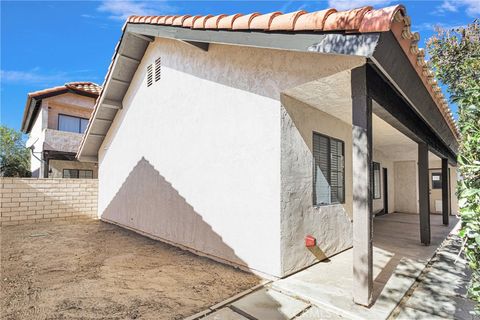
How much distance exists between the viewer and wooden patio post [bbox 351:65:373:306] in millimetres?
3738

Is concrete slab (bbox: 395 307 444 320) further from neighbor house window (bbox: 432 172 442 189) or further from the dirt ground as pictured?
neighbor house window (bbox: 432 172 442 189)

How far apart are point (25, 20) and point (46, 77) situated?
16834mm

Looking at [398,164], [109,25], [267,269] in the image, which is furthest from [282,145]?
[398,164]

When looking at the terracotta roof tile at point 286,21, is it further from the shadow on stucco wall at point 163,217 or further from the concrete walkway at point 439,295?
the shadow on stucco wall at point 163,217

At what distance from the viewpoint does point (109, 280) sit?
4.93m

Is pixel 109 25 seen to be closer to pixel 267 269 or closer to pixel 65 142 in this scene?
pixel 65 142

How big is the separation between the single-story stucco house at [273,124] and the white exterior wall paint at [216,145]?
0.03 metres

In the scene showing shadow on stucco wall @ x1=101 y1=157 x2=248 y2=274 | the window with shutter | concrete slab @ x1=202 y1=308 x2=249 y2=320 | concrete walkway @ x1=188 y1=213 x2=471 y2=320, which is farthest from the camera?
the window with shutter

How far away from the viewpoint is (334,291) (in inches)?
168

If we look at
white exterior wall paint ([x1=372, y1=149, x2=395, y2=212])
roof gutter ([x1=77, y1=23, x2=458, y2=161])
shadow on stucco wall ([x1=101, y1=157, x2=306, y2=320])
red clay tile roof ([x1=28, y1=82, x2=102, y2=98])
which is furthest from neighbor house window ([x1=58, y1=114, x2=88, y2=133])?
white exterior wall paint ([x1=372, y1=149, x2=395, y2=212])

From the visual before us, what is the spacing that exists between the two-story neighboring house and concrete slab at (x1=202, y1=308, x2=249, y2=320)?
16.9 metres

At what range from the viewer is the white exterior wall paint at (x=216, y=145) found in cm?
488

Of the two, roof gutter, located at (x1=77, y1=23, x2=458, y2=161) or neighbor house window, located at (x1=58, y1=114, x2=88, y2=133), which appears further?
neighbor house window, located at (x1=58, y1=114, x2=88, y2=133)

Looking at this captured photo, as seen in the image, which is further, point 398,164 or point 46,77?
point 46,77
